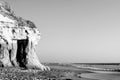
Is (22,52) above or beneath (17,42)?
beneath

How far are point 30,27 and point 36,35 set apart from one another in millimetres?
3108

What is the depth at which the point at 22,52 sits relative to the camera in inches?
2073

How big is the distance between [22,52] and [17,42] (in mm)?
3254

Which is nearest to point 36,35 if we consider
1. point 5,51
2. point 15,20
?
point 15,20

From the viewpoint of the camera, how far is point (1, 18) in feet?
160

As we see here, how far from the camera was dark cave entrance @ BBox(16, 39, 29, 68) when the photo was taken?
1991 inches

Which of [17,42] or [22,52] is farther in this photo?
[17,42]

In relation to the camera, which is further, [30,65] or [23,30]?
[23,30]

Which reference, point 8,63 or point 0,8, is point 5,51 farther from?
point 0,8

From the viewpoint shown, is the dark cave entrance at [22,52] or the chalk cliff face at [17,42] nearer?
the chalk cliff face at [17,42]

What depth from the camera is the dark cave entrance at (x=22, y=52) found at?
166ft

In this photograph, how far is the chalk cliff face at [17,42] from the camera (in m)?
48.8

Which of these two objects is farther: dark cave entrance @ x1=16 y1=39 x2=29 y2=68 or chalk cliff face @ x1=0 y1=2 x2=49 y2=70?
dark cave entrance @ x1=16 y1=39 x2=29 y2=68

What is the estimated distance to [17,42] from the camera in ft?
175
